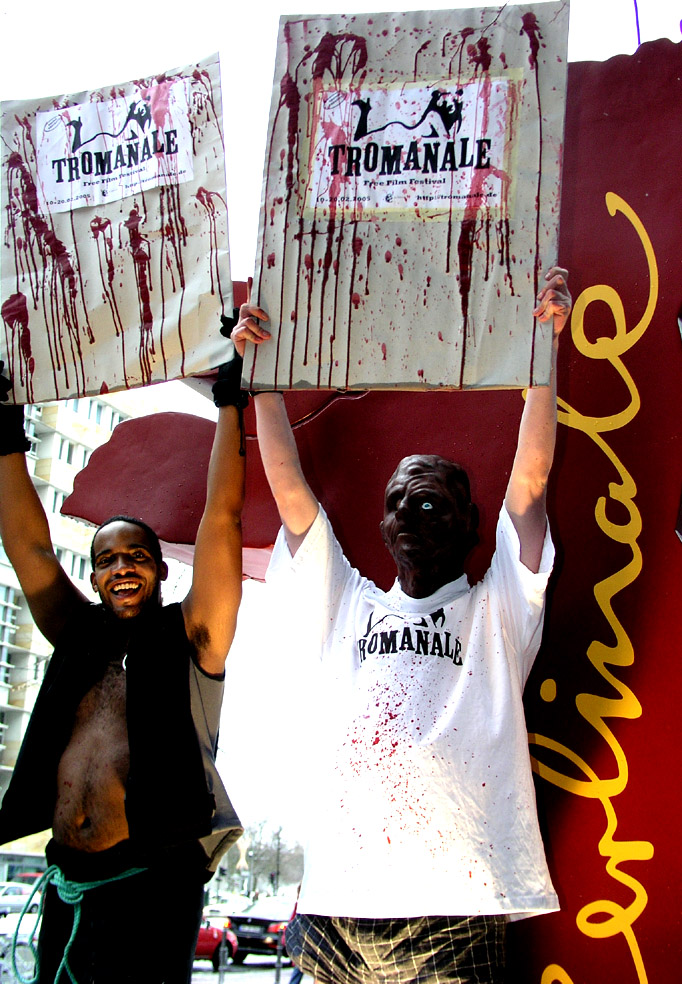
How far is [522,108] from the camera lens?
2117mm

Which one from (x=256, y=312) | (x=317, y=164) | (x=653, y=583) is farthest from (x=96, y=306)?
(x=653, y=583)

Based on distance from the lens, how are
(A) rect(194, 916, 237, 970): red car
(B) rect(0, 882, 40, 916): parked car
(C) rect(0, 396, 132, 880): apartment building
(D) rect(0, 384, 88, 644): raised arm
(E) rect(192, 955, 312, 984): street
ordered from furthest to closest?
(C) rect(0, 396, 132, 880): apartment building < (A) rect(194, 916, 237, 970): red car < (E) rect(192, 955, 312, 984): street < (B) rect(0, 882, 40, 916): parked car < (D) rect(0, 384, 88, 644): raised arm

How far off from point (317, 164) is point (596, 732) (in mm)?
1562

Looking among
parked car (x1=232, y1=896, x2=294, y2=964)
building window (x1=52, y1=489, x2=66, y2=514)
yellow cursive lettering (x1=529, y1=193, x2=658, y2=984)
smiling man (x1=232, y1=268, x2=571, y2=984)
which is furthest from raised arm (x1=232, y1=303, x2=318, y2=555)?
building window (x1=52, y1=489, x2=66, y2=514)

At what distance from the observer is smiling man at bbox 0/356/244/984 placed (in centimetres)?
208

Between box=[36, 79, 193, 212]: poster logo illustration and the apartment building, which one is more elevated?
box=[36, 79, 193, 212]: poster logo illustration

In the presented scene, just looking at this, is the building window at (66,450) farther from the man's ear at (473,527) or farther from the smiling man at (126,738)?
the man's ear at (473,527)

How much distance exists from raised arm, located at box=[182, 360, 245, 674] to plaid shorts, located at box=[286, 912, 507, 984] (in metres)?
0.73

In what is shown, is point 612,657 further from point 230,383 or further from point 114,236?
point 114,236

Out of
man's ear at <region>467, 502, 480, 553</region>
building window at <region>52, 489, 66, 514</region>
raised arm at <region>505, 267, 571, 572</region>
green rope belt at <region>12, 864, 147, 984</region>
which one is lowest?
building window at <region>52, 489, 66, 514</region>

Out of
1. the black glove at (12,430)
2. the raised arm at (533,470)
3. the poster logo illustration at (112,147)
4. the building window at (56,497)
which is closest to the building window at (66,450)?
the building window at (56,497)

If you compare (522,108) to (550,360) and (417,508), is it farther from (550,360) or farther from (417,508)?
(417,508)

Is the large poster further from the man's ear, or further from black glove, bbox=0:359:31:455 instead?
the man's ear

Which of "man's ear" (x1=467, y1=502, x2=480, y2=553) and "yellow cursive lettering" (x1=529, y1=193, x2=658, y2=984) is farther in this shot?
"man's ear" (x1=467, y1=502, x2=480, y2=553)
